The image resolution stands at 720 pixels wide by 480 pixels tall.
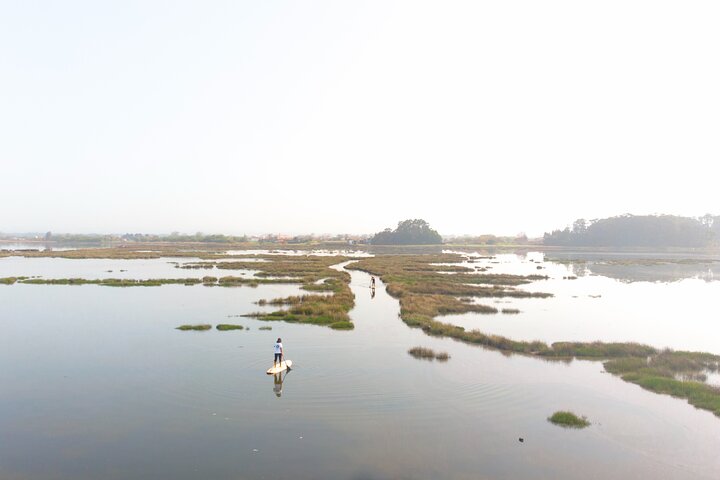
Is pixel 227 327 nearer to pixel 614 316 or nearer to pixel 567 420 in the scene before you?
pixel 567 420

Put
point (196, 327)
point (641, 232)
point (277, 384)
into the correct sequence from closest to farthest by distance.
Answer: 1. point (277, 384)
2. point (196, 327)
3. point (641, 232)

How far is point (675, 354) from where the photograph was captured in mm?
24656

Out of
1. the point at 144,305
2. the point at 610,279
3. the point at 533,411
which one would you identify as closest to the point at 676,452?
the point at 533,411

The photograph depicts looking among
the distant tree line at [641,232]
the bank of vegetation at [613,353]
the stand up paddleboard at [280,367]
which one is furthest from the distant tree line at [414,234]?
the stand up paddleboard at [280,367]

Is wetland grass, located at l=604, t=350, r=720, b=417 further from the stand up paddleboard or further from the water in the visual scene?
the stand up paddleboard

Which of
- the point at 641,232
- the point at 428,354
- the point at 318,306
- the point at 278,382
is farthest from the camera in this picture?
the point at 641,232

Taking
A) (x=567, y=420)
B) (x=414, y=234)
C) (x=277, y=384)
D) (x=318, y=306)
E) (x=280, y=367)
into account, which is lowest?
(x=567, y=420)

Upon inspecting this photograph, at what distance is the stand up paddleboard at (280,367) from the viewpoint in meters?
20.2

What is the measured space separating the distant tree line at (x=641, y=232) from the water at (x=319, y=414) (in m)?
189

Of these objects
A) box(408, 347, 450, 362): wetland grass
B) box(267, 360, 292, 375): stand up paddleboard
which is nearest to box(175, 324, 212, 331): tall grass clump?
box(267, 360, 292, 375): stand up paddleboard

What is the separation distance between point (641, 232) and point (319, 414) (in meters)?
203

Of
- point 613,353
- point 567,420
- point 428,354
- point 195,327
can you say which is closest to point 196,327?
point 195,327

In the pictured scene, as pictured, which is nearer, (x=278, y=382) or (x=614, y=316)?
(x=278, y=382)

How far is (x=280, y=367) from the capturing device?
814 inches
